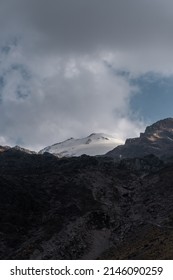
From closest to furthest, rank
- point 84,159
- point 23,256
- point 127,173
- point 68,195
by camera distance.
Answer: point 23,256 < point 68,195 < point 127,173 < point 84,159

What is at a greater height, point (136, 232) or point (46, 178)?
point (46, 178)

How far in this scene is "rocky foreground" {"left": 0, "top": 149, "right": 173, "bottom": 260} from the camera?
83.2 meters

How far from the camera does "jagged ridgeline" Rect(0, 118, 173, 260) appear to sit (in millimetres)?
83312

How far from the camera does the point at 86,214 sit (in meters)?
106

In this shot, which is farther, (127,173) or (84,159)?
(84,159)

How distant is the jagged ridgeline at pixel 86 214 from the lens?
83312 millimetres

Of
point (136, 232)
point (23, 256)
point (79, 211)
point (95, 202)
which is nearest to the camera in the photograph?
point (23, 256)

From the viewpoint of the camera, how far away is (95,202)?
121188 mm

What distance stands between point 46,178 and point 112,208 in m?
37.2

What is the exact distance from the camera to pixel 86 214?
4161 inches

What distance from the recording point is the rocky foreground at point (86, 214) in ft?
273
